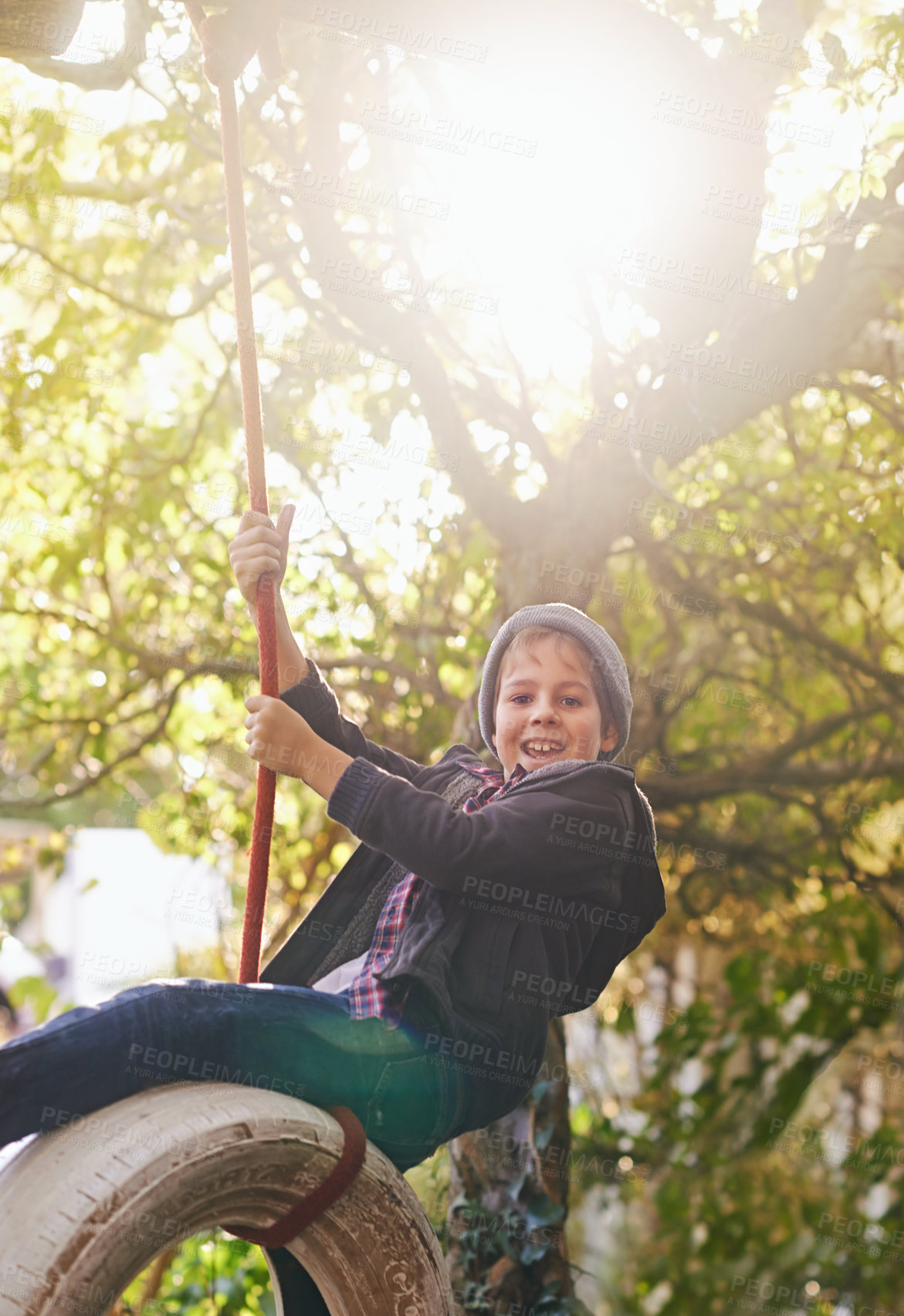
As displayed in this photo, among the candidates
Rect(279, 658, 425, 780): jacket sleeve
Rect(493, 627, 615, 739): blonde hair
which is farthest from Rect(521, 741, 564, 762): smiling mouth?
Rect(279, 658, 425, 780): jacket sleeve

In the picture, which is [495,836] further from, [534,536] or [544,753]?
[534,536]

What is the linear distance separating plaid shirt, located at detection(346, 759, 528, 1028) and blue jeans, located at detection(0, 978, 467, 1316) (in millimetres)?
20

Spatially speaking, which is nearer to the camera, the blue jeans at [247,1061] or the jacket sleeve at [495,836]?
the blue jeans at [247,1061]

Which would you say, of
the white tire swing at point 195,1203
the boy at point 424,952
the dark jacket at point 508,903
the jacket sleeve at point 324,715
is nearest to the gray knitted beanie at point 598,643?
the boy at point 424,952

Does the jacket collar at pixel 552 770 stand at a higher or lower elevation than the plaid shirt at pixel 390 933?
higher

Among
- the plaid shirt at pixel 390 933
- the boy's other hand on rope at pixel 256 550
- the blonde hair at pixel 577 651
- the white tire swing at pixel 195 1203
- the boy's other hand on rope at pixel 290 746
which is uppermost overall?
the boy's other hand on rope at pixel 256 550

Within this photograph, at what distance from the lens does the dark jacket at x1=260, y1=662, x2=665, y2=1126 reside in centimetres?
158

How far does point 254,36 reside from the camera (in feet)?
6.08

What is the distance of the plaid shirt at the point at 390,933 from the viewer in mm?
1604

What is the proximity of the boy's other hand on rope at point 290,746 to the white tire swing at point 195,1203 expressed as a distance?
0.47 meters

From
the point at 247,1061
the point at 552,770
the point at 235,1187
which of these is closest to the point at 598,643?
the point at 552,770

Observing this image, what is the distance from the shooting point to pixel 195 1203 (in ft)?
4.55

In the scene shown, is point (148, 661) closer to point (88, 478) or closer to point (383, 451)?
point (88, 478)

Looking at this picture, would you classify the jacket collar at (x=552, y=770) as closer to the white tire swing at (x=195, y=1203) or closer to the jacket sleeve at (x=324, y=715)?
the jacket sleeve at (x=324, y=715)
